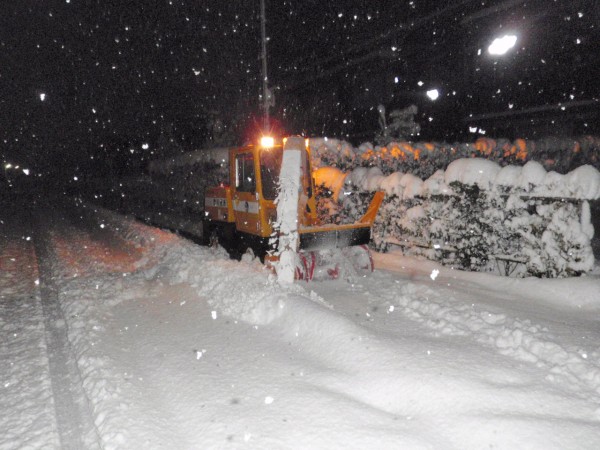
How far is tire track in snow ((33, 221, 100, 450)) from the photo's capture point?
3.73m

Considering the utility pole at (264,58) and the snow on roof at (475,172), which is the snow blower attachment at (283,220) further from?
the utility pole at (264,58)

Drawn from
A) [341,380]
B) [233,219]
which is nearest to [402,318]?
[341,380]

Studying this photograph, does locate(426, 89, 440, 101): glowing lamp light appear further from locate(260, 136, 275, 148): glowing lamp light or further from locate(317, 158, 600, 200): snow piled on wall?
locate(260, 136, 275, 148): glowing lamp light

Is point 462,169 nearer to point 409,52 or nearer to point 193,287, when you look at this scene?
point 193,287

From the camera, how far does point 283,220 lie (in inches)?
282

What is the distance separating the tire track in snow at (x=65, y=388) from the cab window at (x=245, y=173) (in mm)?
4026

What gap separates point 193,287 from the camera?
7652mm

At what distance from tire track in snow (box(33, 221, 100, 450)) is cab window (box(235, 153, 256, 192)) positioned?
403 cm

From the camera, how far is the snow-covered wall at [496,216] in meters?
7.22

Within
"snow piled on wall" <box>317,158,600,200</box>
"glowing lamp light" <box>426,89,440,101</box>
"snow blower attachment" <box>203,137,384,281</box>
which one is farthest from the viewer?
"glowing lamp light" <box>426,89,440,101</box>

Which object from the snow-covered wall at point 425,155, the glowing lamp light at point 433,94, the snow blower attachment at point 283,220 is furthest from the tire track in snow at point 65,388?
the glowing lamp light at point 433,94

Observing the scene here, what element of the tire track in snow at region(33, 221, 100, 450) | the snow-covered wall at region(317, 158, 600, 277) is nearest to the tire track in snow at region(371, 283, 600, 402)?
the snow-covered wall at region(317, 158, 600, 277)

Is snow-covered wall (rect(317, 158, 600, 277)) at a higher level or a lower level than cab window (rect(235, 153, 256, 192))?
lower

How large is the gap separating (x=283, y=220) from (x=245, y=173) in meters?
2.41
